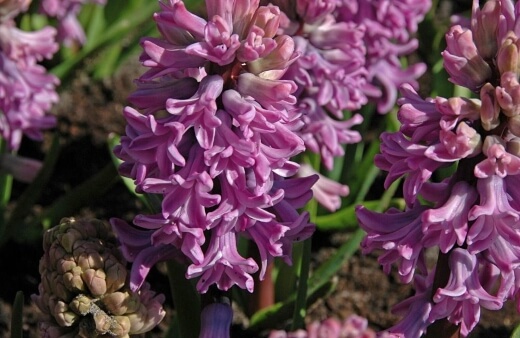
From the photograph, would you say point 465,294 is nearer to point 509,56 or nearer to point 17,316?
point 509,56

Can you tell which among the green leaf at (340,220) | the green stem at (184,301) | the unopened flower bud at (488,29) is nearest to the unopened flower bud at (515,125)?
the unopened flower bud at (488,29)

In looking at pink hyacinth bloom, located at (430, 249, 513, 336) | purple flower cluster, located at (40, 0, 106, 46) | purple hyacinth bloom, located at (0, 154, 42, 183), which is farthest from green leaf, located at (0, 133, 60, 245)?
pink hyacinth bloom, located at (430, 249, 513, 336)

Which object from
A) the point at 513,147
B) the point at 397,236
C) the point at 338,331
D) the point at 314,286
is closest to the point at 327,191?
the point at 314,286

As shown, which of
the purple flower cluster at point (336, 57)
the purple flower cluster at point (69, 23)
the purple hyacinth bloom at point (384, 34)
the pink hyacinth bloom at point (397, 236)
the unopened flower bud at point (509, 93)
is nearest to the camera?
the unopened flower bud at point (509, 93)

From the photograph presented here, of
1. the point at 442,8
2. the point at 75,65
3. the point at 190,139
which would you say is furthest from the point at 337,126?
the point at 442,8

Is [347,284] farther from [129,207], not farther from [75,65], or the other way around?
[75,65]

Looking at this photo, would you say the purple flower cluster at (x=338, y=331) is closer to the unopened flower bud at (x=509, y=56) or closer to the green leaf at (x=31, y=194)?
the unopened flower bud at (x=509, y=56)
